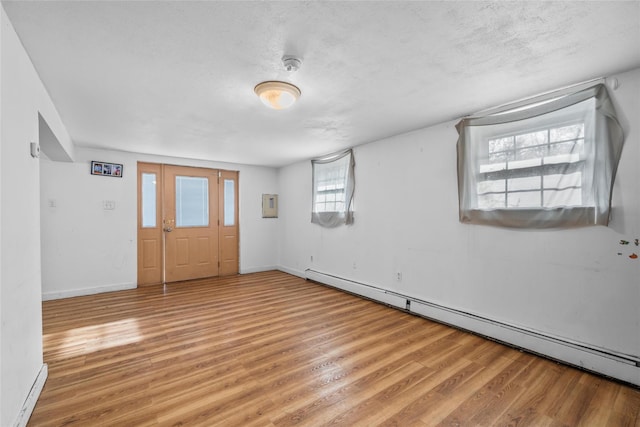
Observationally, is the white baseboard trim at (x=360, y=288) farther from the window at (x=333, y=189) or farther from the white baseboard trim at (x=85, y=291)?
the white baseboard trim at (x=85, y=291)

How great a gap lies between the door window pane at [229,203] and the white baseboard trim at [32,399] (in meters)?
4.04

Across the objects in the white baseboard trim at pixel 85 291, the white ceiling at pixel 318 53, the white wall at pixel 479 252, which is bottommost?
the white baseboard trim at pixel 85 291

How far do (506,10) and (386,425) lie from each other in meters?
2.52

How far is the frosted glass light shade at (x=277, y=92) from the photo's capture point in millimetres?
2328

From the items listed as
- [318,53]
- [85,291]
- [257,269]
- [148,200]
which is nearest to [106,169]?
[148,200]

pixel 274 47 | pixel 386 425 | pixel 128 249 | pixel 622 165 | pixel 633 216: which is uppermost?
pixel 274 47

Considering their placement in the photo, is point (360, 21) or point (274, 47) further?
point (274, 47)

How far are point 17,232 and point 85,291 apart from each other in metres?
3.68

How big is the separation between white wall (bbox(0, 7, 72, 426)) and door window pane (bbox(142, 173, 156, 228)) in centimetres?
324

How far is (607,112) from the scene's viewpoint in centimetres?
225

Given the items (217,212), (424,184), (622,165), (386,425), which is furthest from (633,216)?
(217,212)

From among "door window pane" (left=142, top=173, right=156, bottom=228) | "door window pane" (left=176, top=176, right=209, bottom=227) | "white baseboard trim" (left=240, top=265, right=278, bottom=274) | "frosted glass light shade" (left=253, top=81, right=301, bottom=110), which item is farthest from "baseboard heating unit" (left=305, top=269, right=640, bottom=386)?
"door window pane" (left=142, top=173, right=156, bottom=228)

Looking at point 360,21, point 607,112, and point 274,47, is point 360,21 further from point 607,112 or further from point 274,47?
point 607,112

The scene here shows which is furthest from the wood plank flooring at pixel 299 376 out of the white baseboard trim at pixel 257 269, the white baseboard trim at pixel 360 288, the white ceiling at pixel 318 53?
the white baseboard trim at pixel 257 269
